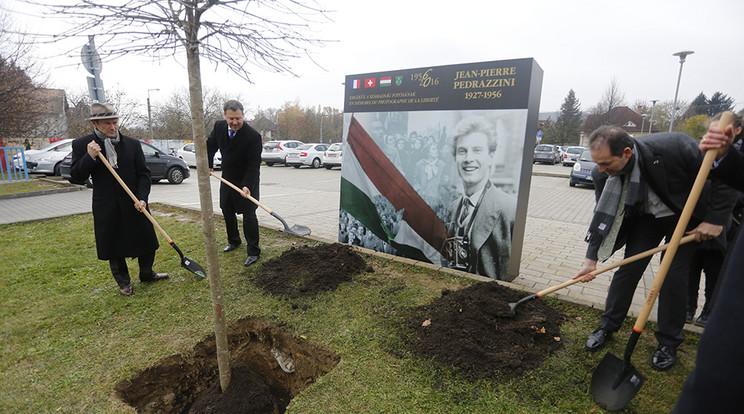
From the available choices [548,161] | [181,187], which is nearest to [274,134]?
[548,161]

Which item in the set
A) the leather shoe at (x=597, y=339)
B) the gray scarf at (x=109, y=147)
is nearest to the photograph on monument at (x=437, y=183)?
the leather shoe at (x=597, y=339)

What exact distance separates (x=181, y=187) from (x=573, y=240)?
39.7ft

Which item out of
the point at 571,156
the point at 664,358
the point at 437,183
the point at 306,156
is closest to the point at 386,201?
the point at 437,183

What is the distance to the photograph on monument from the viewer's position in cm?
381

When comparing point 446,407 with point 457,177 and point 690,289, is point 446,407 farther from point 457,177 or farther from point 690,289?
point 690,289

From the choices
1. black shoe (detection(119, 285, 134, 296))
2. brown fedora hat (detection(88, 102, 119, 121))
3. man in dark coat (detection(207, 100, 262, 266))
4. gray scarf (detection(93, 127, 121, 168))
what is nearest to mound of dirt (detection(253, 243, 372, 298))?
man in dark coat (detection(207, 100, 262, 266))

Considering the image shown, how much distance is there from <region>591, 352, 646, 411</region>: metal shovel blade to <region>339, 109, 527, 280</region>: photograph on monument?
65.5 inches

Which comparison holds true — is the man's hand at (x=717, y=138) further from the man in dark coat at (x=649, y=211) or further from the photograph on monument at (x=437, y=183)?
the photograph on monument at (x=437, y=183)

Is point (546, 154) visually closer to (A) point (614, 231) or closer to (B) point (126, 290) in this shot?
(A) point (614, 231)

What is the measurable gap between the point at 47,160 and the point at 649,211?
17.8m

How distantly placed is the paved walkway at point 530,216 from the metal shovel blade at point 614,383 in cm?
123

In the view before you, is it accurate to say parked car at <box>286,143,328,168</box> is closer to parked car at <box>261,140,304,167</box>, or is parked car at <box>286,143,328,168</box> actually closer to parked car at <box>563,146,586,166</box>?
parked car at <box>261,140,304,167</box>

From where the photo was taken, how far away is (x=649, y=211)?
8.59 ft

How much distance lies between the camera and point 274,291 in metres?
3.74
